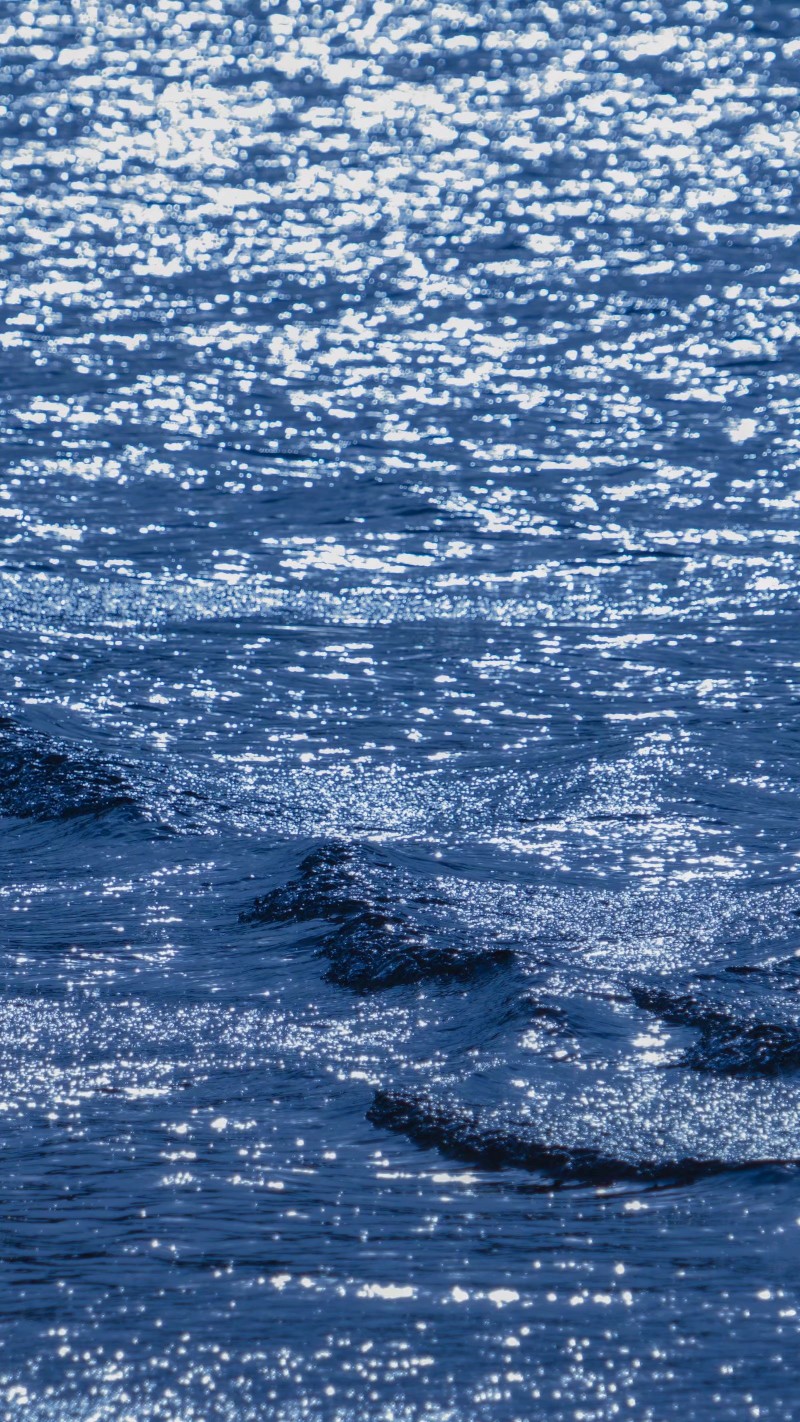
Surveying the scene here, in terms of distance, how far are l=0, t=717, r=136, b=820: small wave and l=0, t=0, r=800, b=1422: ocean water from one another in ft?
0.07

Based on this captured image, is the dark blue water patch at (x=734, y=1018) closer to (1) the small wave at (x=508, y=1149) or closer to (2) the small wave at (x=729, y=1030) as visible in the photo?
(2) the small wave at (x=729, y=1030)

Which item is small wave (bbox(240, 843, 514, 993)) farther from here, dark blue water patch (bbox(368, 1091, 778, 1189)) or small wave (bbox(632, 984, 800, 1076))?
dark blue water patch (bbox(368, 1091, 778, 1189))

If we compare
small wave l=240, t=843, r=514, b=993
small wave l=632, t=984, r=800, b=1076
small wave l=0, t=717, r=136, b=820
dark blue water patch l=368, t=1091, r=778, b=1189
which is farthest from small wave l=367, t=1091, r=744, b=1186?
small wave l=0, t=717, r=136, b=820

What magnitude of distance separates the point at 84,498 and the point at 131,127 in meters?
8.37

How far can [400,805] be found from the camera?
566 cm

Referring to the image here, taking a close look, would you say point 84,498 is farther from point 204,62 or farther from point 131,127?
point 204,62

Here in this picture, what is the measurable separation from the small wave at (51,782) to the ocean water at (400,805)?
0.02 meters

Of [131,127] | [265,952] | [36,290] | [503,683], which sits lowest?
[265,952]

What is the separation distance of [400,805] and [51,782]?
1.06m

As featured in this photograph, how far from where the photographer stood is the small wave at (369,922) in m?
4.64

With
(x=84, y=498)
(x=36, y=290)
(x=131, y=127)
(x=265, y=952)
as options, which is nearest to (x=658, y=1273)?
(x=265, y=952)

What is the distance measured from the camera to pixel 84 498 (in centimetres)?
828

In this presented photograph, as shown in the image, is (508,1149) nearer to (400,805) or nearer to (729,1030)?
(729,1030)

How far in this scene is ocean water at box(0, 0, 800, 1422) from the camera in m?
3.51
